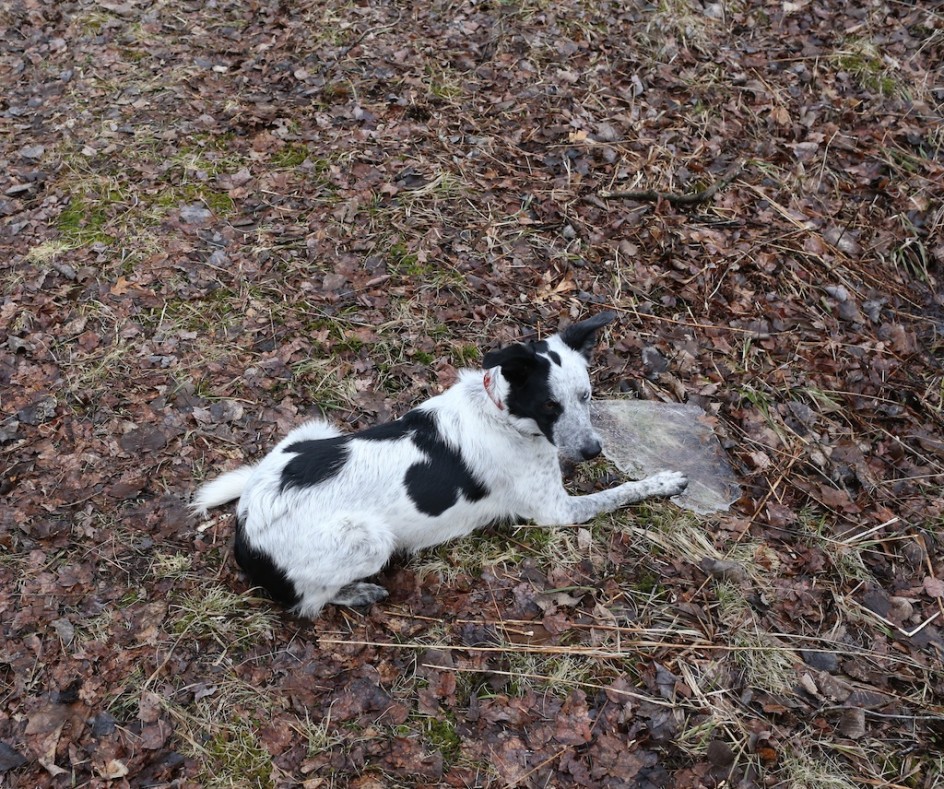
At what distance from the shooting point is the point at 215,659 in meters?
4.27

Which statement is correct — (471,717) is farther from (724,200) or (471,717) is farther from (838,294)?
(724,200)

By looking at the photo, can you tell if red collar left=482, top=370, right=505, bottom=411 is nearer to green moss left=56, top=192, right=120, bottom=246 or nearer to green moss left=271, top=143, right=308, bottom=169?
green moss left=271, top=143, right=308, bottom=169

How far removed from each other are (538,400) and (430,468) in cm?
80

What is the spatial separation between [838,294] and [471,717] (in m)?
4.87

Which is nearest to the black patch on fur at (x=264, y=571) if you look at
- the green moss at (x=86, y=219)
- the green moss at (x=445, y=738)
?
the green moss at (x=445, y=738)

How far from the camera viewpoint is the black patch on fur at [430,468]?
4.50 metres

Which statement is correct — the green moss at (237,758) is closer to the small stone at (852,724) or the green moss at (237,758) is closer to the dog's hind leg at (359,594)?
the dog's hind leg at (359,594)

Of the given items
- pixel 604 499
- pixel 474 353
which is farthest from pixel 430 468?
pixel 474 353

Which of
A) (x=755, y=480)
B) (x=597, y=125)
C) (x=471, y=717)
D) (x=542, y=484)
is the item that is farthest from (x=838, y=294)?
(x=471, y=717)

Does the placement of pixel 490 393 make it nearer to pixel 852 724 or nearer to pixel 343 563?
pixel 343 563

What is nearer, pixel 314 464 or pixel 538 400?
pixel 314 464

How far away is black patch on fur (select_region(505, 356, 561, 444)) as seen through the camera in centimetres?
448

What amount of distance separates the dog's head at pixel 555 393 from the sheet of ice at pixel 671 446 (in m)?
0.91

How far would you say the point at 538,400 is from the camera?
4520 mm
